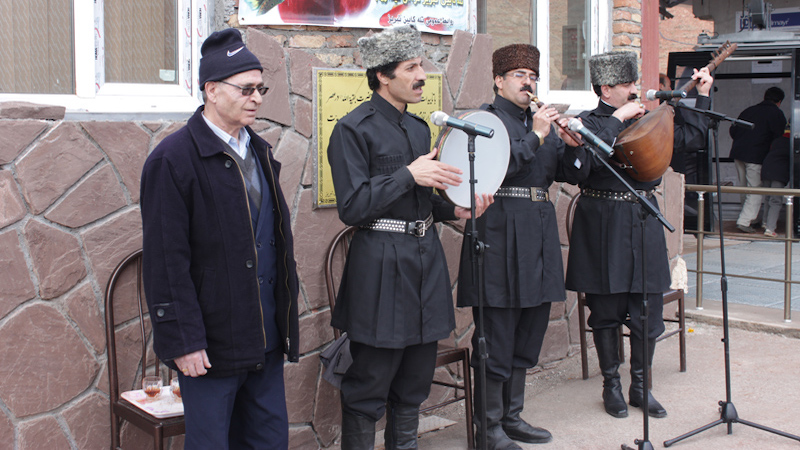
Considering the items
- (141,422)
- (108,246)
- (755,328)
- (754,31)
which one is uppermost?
(754,31)

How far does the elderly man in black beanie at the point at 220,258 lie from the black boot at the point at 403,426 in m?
0.75

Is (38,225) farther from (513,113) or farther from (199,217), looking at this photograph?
(513,113)

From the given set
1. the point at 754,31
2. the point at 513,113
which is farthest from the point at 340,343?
the point at 754,31

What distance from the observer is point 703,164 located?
1036 centimetres

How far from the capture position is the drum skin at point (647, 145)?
388 cm

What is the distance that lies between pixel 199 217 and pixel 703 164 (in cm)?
913

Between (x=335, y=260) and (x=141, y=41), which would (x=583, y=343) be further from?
(x=141, y=41)

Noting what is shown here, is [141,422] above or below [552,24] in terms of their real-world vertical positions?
below

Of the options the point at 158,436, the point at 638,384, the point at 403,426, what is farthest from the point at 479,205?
the point at 638,384

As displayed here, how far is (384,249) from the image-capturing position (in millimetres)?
3170

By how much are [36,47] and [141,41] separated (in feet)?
1.44

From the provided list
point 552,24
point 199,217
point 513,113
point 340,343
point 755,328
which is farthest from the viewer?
point 755,328

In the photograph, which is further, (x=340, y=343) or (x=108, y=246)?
(x=340, y=343)

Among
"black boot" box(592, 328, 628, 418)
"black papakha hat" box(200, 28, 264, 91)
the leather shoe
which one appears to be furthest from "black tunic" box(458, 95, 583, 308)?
the leather shoe
